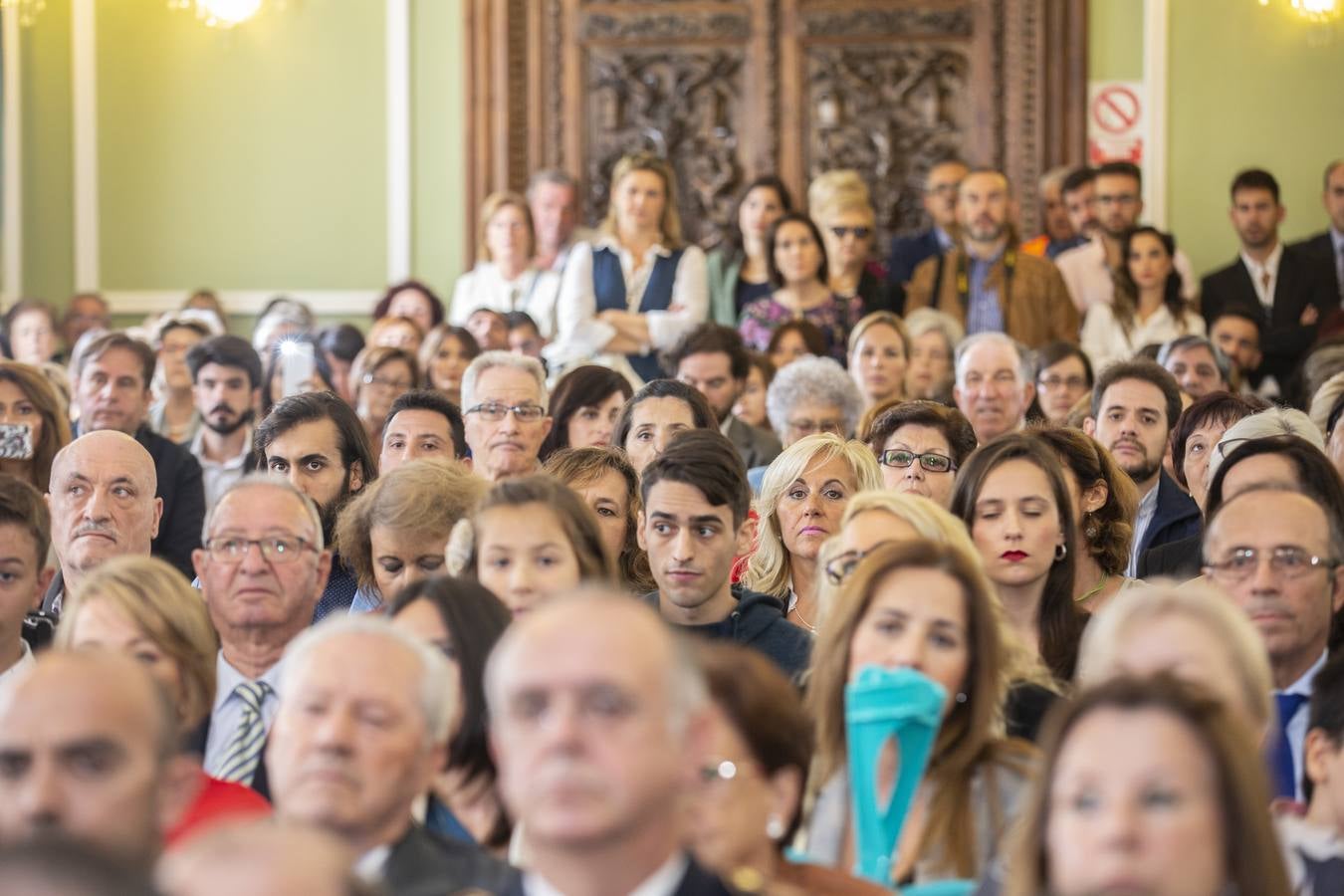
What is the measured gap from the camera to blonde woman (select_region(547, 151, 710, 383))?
27.9 ft

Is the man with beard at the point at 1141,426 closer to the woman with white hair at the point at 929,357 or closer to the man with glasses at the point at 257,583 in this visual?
the woman with white hair at the point at 929,357

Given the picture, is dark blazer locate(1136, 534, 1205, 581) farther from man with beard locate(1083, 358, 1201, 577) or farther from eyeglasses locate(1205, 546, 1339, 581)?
eyeglasses locate(1205, 546, 1339, 581)

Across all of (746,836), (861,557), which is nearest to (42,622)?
(861,557)

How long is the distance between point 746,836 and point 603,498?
2.37 m

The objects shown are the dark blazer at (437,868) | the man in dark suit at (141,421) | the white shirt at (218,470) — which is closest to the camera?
the dark blazer at (437,868)

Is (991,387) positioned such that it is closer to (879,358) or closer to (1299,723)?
(879,358)

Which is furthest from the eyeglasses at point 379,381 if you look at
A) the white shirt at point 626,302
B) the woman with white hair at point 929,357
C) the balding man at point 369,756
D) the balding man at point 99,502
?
the balding man at point 369,756

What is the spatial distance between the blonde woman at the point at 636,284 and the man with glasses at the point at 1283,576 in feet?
14.5

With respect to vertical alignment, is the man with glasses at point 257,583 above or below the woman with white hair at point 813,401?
below

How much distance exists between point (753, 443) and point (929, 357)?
4.41 feet

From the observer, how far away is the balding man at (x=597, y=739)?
2.54 metres

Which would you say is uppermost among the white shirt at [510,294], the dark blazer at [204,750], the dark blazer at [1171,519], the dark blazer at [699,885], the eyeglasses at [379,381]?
the white shirt at [510,294]

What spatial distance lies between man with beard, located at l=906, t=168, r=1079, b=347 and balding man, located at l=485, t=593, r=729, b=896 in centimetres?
639

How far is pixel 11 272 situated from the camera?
438 inches
